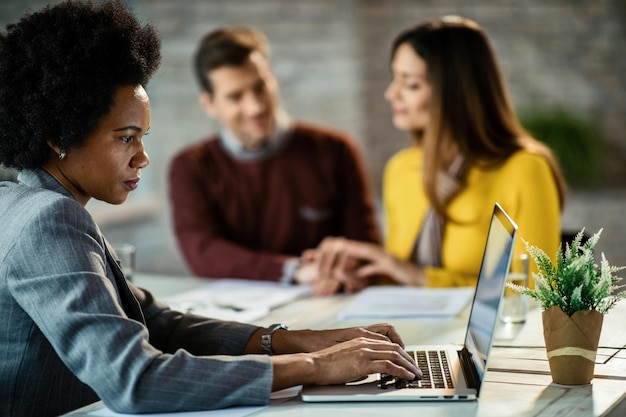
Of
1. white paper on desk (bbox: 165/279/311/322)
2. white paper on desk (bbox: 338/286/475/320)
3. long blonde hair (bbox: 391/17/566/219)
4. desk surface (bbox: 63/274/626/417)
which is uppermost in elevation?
long blonde hair (bbox: 391/17/566/219)

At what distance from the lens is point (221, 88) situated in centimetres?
314

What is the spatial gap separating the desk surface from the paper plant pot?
0.02 meters

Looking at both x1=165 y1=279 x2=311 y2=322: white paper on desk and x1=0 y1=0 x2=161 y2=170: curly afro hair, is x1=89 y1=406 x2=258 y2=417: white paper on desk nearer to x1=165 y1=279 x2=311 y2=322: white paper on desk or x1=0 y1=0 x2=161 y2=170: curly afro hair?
x1=0 y1=0 x2=161 y2=170: curly afro hair

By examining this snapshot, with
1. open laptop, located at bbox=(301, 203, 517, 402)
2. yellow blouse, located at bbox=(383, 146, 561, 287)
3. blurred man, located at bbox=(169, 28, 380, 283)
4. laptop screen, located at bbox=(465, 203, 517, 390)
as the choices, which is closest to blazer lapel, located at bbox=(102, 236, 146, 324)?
open laptop, located at bbox=(301, 203, 517, 402)

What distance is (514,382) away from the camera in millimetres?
1563

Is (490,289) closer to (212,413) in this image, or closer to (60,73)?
(212,413)

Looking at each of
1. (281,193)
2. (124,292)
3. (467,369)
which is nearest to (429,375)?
(467,369)

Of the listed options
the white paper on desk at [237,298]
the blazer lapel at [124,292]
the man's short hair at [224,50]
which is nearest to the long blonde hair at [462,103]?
the white paper on desk at [237,298]

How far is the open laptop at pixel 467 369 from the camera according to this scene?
1423 millimetres

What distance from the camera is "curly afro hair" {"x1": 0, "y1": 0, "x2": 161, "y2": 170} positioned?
144 centimetres

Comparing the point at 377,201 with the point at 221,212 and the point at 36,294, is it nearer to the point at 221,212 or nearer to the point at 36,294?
the point at 221,212

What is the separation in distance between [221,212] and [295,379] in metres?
1.85

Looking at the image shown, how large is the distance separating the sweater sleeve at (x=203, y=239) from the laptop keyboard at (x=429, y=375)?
1.11 metres

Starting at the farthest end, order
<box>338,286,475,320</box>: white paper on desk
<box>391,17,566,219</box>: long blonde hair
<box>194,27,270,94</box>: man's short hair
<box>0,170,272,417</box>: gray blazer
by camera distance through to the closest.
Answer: <box>194,27,270,94</box>: man's short hair
<box>391,17,566,219</box>: long blonde hair
<box>338,286,475,320</box>: white paper on desk
<box>0,170,272,417</box>: gray blazer
